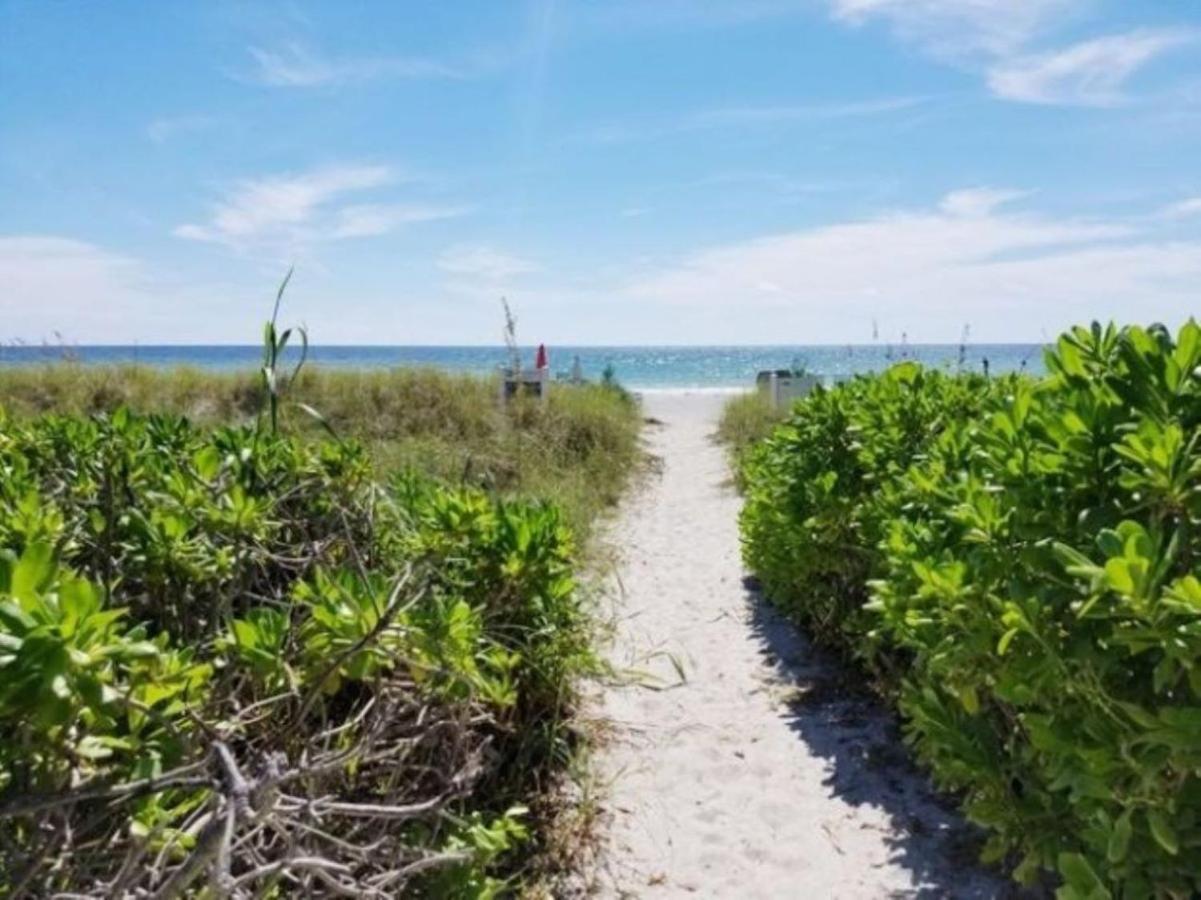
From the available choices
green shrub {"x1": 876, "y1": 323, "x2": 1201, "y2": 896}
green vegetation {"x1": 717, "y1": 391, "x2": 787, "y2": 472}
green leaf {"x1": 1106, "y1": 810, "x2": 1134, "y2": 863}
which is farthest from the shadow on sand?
green vegetation {"x1": 717, "y1": 391, "x2": 787, "y2": 472}

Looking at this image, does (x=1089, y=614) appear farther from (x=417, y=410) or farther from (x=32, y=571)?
(x=417, y=410)

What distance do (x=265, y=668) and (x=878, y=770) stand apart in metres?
2.76

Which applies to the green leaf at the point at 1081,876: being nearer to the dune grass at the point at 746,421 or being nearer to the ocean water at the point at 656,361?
the ocean water at the point at 656,361

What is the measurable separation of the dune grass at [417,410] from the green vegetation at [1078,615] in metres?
5.87

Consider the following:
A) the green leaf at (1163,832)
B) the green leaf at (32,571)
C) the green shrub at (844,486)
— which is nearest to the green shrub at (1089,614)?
the green leaf at (1163,832)

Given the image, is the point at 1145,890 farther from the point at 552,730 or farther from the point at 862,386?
the point at 862,386

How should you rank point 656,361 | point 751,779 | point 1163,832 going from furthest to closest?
point 656,361
point 751,779
point 1163,832

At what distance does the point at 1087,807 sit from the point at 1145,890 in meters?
0.17

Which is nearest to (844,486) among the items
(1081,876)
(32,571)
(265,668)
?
(1081,876)

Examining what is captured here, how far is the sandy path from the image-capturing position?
293 cm

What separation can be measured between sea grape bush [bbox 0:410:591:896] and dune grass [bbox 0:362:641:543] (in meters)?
5.18

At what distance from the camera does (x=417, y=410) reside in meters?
13.2

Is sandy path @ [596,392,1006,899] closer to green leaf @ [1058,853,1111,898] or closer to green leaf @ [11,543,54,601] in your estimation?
green leaf @ [1058,853,1111,898]

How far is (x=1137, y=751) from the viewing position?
5.57 ft
